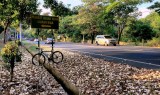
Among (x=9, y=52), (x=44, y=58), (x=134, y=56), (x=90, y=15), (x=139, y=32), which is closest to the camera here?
(x=9, y=52)

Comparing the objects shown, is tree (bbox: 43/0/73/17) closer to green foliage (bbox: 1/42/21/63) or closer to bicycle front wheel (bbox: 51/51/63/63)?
bicycle front wheel (bbox: 51/51/63/63)

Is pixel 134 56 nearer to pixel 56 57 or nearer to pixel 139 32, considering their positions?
pixel 56 57

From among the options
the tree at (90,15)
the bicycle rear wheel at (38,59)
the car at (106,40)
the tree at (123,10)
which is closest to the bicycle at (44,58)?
the bicycle rear wheel at (38,59)

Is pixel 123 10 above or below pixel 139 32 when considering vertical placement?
above

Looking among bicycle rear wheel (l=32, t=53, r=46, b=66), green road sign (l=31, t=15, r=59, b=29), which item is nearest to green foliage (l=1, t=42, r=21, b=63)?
green road sign (l=31, t=15, r=59, b=29)

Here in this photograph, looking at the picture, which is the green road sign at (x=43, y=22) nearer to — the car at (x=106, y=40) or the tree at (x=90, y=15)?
the car at (x=106, y=40)

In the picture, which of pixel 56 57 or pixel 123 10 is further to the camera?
pixel 123 10

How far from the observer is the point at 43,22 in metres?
16.8

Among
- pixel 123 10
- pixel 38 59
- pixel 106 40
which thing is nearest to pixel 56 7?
pixel 38 59

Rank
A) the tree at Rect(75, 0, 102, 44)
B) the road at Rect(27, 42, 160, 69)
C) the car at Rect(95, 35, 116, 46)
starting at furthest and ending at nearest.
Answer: the tree at Rect(75, 0, 102, 44) → the car at Rect(95, 35, 116, 46) → the road at Rect(27, 42, 160, 69)

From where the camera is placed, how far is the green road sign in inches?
638

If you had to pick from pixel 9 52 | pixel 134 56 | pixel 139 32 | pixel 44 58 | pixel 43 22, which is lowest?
pixel 134 56

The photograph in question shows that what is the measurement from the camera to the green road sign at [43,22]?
16.2 meters

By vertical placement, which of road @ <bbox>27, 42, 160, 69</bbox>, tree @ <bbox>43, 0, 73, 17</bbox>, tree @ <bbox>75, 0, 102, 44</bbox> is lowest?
road @ <bbox>27, 42, 160, 69</bbox>
